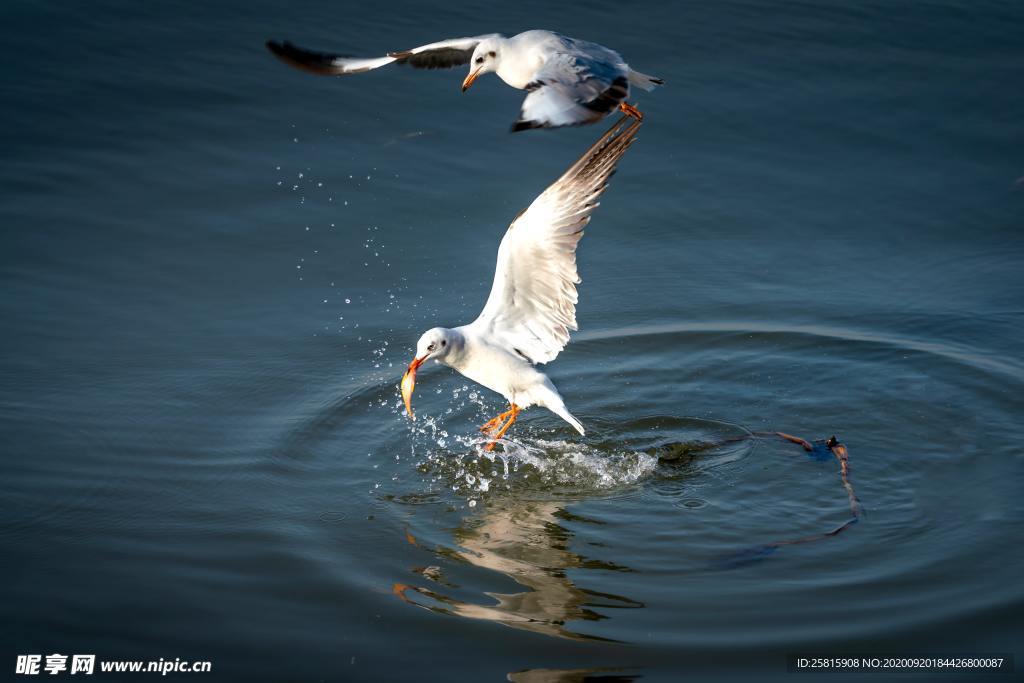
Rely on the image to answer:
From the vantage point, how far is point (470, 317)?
8203mm

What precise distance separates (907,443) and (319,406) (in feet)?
10.8

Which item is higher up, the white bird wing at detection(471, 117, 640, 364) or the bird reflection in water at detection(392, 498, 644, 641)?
the white bird wing at detection(471, 117, 640, 364)

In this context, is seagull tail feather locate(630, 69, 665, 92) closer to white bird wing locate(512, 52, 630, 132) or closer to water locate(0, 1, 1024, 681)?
white bird wing locate(512, 52, 630, 132)

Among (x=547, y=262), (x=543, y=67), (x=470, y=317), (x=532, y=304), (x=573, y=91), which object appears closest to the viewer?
(x=573, y=91)

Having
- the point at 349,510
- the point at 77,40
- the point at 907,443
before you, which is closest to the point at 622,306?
the point at 907,443

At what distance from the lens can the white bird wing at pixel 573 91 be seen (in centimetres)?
577

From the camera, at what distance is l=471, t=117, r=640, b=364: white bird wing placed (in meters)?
6.62

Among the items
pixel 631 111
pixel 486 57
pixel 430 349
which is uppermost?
pixel 486 57

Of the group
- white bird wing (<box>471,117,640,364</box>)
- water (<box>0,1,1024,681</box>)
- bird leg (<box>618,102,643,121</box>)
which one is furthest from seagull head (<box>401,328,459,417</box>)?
bird leg (<box>618,102,643,121</box>)

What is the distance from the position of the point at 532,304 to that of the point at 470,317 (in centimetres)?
128

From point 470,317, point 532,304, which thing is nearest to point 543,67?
point 532,304

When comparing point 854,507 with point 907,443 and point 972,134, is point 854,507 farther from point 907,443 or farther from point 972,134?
point 972,134

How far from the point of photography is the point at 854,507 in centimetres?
617

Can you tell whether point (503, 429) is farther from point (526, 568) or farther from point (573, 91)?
point (573, 91)
